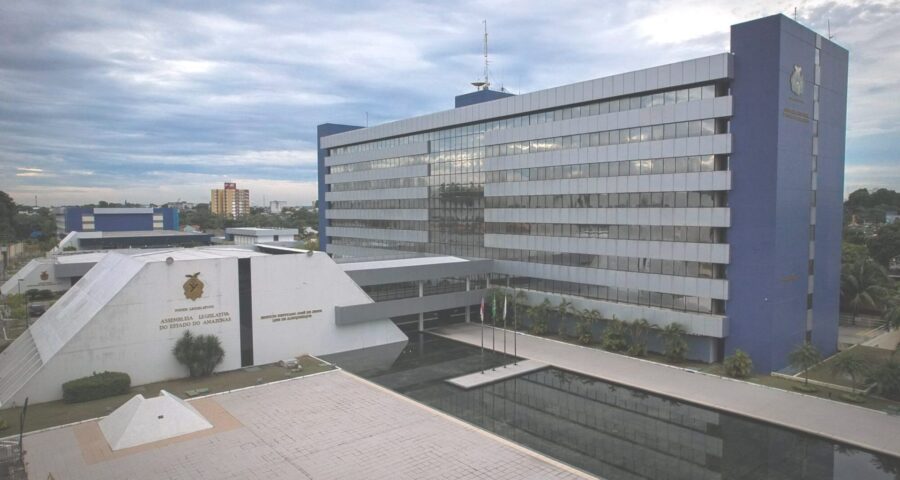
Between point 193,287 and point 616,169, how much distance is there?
2719 cm

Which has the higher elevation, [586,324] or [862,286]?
[862,286]

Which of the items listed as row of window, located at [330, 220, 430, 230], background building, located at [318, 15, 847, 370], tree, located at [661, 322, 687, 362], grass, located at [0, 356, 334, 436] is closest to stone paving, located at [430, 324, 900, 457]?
tree, located at [661, 322, 687, 362]

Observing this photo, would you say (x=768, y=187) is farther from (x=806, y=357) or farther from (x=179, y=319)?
(x=179, y=319)

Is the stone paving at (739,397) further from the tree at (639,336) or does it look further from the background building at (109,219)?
the background building at (109,219)

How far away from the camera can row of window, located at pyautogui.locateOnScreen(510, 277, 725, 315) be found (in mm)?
32531

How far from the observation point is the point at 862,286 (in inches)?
1751

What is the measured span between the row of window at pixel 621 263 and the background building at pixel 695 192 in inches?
3.7

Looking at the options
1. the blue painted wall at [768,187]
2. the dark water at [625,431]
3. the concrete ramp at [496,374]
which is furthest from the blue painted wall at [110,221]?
the blue painted wall at [768,187]

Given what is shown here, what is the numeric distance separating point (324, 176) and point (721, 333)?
52708 mm

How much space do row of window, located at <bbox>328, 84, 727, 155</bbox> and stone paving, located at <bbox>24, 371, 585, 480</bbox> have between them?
913 inches

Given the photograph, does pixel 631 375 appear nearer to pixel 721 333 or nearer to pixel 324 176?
pixel 721 333

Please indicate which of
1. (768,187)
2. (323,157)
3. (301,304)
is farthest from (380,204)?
(768,187)

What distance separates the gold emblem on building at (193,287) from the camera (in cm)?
3103

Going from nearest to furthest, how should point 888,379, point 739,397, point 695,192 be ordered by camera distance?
point 888,379 → point 739,397 → point 695,192
